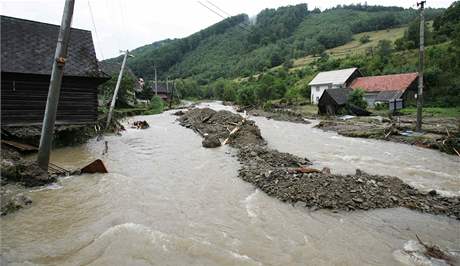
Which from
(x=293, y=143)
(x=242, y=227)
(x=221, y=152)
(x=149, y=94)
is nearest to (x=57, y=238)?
(x=242, y=227)

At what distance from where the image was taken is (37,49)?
53.4ft

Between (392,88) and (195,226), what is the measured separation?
41605mm

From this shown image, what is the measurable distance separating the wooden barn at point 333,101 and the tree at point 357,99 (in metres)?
0.68

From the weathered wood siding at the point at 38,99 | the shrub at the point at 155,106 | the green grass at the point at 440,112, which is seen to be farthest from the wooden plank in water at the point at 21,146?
the green grass at the point at 440,112

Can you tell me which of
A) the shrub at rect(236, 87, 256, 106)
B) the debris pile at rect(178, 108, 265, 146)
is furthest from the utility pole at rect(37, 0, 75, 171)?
the shrub at rect(236, 87, 256, 106)

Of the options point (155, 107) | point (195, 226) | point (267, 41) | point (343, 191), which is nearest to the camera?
point (195, 226)

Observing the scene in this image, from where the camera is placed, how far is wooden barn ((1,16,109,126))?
1544 cm

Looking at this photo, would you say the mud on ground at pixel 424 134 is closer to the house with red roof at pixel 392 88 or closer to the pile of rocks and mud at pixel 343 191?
the pile of rocks and mud at pixel 343 191

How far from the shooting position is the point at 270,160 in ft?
43.7

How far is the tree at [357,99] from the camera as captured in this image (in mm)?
36250

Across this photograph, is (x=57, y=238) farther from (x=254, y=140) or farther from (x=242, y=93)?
(x=242, y=93)

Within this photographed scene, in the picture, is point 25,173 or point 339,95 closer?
point 25,173

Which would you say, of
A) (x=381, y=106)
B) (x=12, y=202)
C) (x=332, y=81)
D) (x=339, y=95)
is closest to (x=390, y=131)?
(x=339, y=95)

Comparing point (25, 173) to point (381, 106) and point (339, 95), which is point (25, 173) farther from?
point (381, 106)
